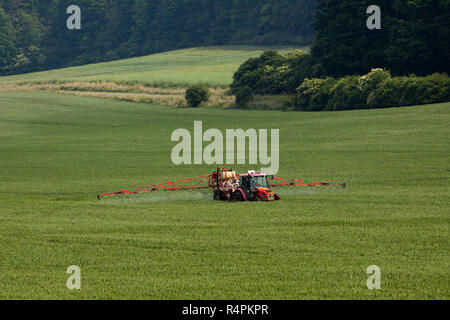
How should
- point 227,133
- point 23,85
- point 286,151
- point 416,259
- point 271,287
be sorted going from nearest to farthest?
point 271,287 < point 416,259 < point 286,151 < point 227,133 < point 23,85

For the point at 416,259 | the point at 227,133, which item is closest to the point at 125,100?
the point at 227,133

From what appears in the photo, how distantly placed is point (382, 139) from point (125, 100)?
48368mm

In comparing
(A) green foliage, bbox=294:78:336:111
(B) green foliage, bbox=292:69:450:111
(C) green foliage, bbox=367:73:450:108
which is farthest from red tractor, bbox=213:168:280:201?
(A) green foliage, bbox=294:78:336:111

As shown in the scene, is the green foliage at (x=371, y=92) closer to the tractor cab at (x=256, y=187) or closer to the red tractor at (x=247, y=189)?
the red tractor at (x=247, y=189)

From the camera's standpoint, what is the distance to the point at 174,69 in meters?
130

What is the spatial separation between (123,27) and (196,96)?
89258 millimetres

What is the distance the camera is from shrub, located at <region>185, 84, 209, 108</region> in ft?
303

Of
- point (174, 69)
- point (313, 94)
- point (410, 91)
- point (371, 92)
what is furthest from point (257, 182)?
point (174, 69)

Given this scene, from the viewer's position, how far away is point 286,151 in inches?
2196

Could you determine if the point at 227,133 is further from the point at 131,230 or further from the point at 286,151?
the point at 131,230
